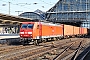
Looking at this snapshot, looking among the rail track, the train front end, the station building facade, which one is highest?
the station building facade

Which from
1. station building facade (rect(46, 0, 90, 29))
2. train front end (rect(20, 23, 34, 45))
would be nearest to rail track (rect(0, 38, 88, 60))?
train front end (rect(20, 23, 34, 45))

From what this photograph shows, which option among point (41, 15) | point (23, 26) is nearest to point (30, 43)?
point (23, 26)

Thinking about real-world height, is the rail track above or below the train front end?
below

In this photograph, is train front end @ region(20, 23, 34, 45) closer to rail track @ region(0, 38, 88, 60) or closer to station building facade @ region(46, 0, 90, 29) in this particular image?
rail track @ region(0, 38, 88, 60)

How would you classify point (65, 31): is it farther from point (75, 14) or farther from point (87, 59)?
point (75, 14)

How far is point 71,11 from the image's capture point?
103 m

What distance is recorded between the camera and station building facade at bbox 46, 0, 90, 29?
101m

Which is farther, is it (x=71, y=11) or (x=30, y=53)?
(x=71, y=11)

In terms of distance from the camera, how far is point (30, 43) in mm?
30000

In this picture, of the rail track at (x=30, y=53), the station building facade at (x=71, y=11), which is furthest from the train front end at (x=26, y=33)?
the station building facade at (x=71, y=11)

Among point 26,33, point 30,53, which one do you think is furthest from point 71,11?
point 30,53

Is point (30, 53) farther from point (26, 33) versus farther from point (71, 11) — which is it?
point (71, 11)

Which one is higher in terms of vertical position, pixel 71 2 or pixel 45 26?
pixel 71 2

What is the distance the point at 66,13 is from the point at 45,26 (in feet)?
232
